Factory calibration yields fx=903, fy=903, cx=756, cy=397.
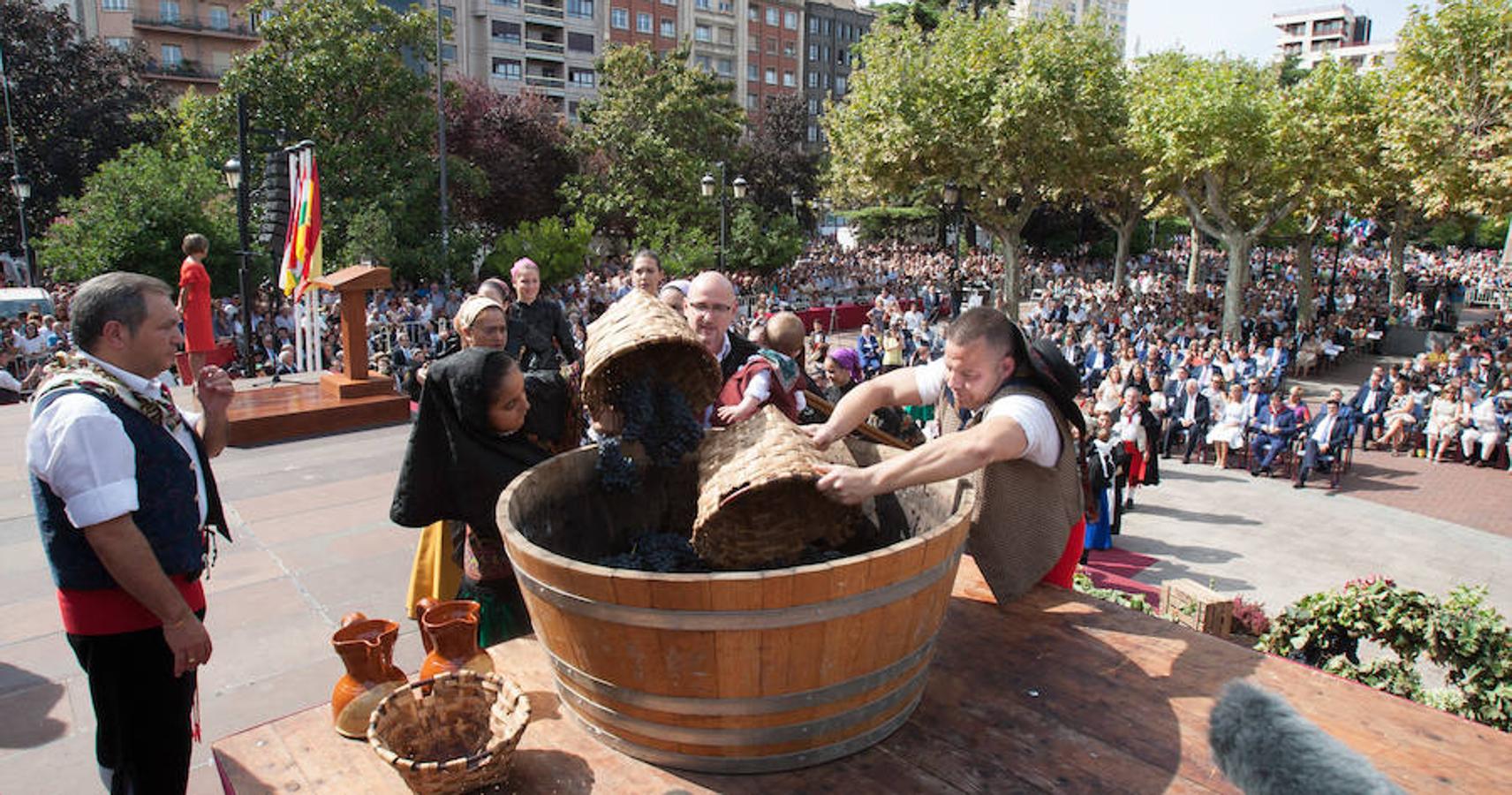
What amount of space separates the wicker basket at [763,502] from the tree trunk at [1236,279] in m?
21.0

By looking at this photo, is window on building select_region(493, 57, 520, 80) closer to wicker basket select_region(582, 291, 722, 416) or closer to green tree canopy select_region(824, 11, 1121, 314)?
green tree canopy select_region(824, 11, 1121, 314)

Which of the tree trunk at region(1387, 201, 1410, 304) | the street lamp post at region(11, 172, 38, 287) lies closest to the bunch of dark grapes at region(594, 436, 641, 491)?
the street lamp post at region(11, 172, 38, 287)

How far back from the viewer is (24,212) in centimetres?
2434

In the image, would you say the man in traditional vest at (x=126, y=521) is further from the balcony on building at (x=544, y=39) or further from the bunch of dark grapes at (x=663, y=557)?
the balcony on building at (x=544, y=39)

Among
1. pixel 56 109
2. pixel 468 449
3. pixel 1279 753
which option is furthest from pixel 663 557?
Answer: pixel 56 109

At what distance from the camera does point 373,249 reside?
22203 mm

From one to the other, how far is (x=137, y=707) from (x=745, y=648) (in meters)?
1.98

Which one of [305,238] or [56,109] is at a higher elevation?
[56,109]

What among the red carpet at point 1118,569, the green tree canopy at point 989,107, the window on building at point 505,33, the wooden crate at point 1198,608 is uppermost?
the window on building at point 505,33

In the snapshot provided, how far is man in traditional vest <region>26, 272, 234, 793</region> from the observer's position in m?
2.38

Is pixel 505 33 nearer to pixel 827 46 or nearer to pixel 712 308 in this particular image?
pixel 827 46

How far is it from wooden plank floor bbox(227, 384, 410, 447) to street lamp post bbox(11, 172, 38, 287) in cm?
1854

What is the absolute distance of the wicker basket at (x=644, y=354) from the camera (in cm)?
279

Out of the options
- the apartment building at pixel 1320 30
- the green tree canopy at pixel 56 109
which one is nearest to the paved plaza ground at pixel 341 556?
the green tree canopy at pixel 56 109
